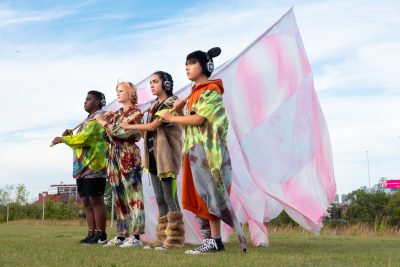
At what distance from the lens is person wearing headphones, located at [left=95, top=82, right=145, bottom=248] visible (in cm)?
682

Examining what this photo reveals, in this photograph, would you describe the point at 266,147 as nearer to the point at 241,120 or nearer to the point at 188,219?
the point at 241,120

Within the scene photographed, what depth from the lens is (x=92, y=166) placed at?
763 centimetres

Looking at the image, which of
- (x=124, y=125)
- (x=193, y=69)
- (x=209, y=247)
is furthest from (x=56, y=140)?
(x=209, y=247)

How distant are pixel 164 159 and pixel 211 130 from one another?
37.4 inches

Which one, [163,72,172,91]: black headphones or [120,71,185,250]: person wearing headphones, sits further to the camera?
[163,72,172,91]: black headphones

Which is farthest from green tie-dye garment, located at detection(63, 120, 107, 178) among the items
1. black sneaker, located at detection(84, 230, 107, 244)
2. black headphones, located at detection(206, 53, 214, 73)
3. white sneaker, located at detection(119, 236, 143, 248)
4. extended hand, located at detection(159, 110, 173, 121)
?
black headphones, located at detection(206, 53, 214, 73)

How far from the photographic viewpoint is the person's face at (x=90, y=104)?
7953mm

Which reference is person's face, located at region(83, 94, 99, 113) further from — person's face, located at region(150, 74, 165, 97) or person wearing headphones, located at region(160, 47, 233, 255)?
person wearing headphones, located at region(160, 47, 233, 255)

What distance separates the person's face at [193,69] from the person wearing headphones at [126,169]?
1100 mm

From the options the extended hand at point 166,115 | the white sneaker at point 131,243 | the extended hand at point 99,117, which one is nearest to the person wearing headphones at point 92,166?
Result: the extended hand at point 99,117

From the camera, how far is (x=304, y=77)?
7.13 metres

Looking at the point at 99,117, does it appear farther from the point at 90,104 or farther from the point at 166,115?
the point at 166,115

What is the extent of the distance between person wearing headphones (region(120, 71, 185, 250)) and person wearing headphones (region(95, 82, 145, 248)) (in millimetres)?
296

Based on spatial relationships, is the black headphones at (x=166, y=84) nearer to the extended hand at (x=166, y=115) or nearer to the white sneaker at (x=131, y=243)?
the extended hand at (x=166, y=115)
